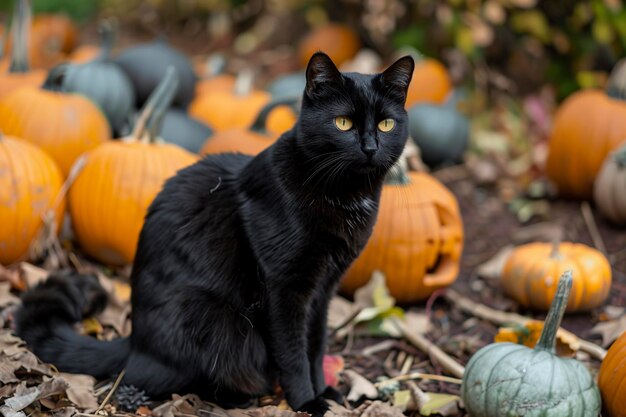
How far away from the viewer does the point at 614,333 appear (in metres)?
3.27

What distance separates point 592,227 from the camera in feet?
14.8

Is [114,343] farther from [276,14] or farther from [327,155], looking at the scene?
[276,14]

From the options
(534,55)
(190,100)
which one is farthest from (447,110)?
(190,100)

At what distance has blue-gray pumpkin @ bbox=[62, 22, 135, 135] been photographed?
181 inches

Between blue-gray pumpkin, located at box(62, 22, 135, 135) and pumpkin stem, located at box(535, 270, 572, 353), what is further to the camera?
blue-gray pumpkin, located at box(62, 22, 135, 135)

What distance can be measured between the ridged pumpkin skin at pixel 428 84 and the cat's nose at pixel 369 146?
3481 mm

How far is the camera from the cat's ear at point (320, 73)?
2.26 m

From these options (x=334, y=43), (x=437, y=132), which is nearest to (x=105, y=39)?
(x=437, y=132)

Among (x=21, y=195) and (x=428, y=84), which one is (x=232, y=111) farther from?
(x=21, y=195)

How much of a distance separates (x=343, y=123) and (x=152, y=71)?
311 centimetres

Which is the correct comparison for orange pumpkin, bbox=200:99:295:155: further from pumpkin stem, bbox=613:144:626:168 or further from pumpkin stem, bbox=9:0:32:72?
pumpkin stem, bbox=613:144:626:168

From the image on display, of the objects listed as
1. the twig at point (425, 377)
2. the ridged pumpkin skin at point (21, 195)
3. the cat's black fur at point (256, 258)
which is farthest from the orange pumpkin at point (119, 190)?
the twig at point (425, 377)

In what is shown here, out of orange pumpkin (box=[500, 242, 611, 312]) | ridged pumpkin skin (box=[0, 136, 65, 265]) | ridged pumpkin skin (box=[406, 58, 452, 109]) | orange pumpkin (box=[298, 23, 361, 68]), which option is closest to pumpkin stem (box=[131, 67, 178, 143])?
ridged pumpkin skin (box=[0, 136, 65, 265])

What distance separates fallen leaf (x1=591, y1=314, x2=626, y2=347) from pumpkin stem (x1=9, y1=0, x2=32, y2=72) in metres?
3.40
